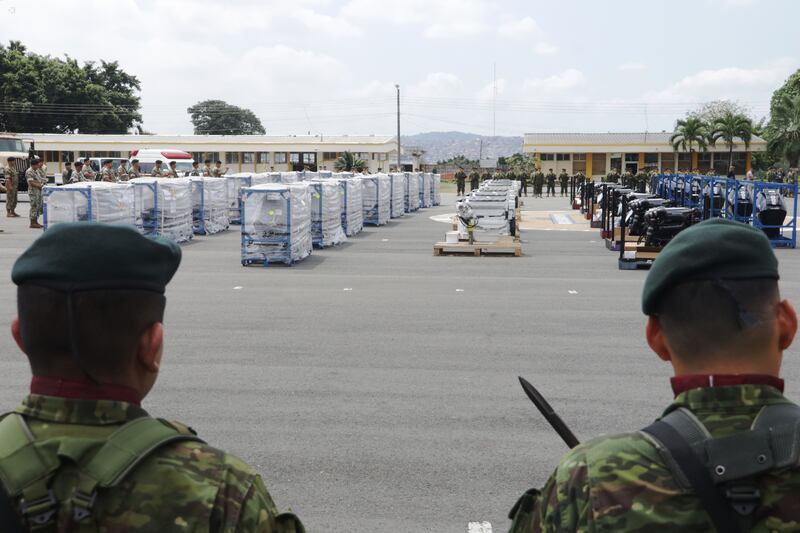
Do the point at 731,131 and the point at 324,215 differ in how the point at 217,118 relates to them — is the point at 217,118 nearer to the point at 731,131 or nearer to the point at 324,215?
the point at 731,131

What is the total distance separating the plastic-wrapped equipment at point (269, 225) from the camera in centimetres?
1969

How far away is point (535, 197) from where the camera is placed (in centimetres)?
5934

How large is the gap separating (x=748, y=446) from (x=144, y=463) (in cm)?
135

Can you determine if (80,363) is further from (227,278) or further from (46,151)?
(46,151)

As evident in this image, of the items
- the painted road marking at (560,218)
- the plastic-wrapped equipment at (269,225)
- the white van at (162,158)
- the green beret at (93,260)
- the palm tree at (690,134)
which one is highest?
the palm tree at (690,134)

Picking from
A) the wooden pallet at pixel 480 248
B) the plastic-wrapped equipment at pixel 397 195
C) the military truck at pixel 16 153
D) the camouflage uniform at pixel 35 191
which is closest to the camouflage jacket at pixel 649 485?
the wooden pallet at pixel 480 248

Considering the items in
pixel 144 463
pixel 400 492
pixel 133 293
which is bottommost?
pixel 400 492

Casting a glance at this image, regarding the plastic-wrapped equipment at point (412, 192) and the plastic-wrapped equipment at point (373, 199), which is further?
the plastic-wrapped equipment at point (412, 192)

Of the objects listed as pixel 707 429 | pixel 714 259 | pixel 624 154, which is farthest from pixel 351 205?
pixel 624 154

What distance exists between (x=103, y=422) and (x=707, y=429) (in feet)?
4.59

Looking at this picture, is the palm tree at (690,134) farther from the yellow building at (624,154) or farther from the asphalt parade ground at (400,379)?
the asphalt parade ground at (400,379)

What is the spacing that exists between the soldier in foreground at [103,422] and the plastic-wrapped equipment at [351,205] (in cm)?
2430

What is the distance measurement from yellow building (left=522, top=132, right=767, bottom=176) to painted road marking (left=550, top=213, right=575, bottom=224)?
147 ft

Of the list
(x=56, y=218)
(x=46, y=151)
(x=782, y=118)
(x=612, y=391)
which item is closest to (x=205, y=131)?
(x=46, y=151)
